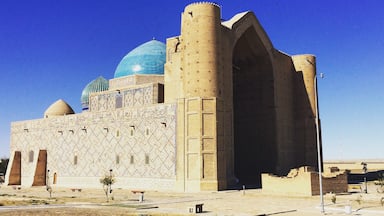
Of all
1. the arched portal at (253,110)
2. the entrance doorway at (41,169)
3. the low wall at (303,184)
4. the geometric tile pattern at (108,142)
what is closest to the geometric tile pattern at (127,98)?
the geometric tile pattern at (108,142)

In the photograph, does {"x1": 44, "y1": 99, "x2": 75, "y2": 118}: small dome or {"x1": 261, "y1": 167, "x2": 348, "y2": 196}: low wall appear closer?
{"x1": 261, "y1": 167, "x2": 348, "y2": 196}: low wall

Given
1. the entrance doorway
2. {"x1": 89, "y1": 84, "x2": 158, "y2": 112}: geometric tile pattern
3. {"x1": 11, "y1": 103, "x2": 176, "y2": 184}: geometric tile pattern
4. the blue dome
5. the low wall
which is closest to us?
the low wall

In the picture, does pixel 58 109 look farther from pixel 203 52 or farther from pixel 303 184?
pixel 303 184

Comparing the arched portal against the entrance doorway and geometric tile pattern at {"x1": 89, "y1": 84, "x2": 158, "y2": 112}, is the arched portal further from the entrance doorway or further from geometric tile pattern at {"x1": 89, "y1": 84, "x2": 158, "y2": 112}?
the entrance doorway

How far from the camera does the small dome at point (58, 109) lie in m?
43.8

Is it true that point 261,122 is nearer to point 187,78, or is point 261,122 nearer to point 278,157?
point 278,157

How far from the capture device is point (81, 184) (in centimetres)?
3406

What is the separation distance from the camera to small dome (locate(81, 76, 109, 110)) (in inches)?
1746

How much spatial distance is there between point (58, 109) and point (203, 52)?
22.6m

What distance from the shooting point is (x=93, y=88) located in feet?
146

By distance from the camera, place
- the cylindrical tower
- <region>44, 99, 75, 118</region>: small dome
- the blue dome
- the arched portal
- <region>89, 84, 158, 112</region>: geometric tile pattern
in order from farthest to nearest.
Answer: <region>44, 99, 75, 118</region>: small dome
the blue dome
the arched portal
<region>89, 84, 158, 112</region>: geometric tile pattern
the cylindrical tower

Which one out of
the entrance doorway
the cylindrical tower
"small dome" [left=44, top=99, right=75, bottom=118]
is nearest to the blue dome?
"small dome" [left=44, top=99, right=75, bottom=118]

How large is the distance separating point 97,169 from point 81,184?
7.84ft

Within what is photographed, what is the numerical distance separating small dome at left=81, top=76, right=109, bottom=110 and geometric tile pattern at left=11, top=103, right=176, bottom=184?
22.6 feet
